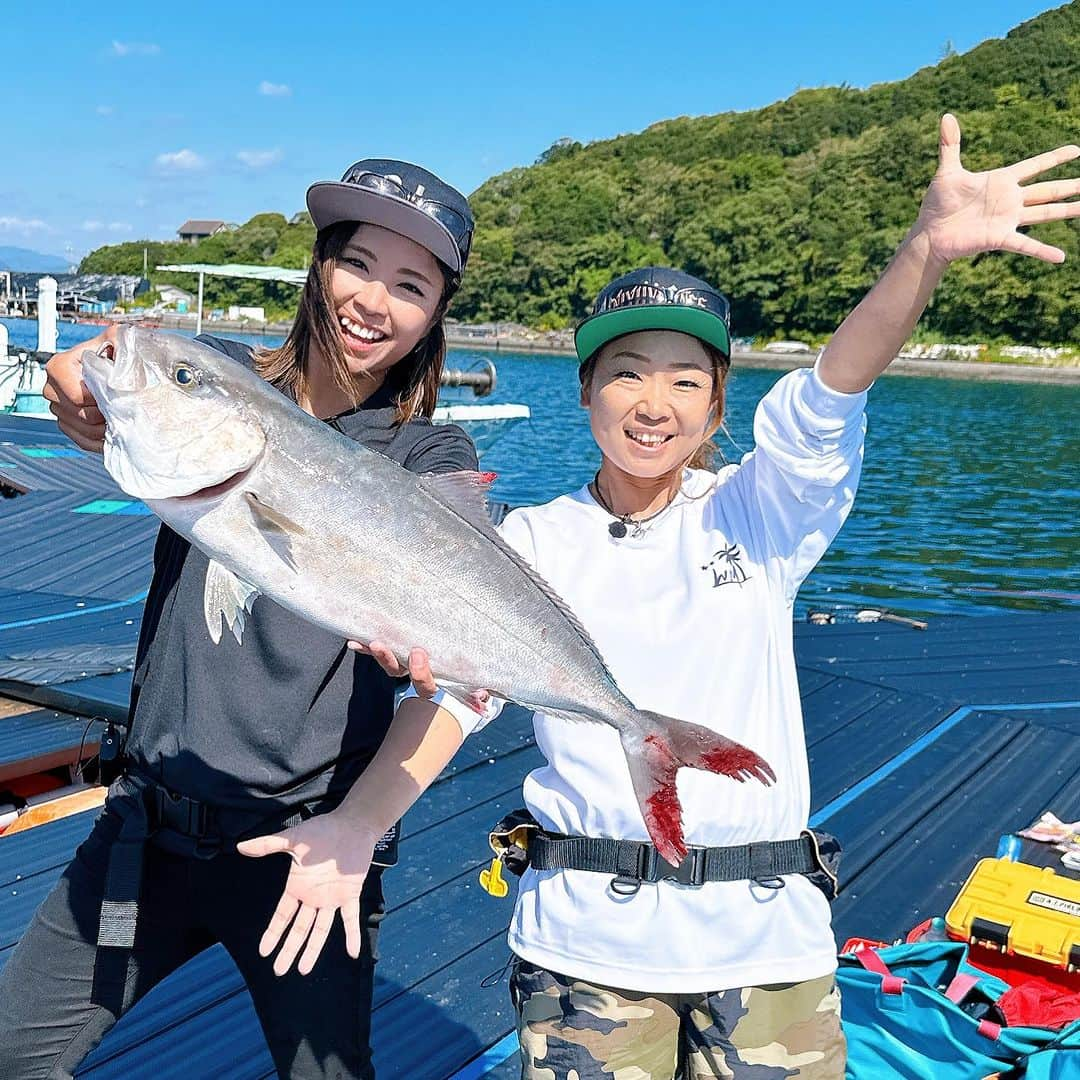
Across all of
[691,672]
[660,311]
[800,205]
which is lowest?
[691,672]

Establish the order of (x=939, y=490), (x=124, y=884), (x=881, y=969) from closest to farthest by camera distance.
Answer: (x=124, y=884) → (x=881, y=969) → (x=939, y=490)

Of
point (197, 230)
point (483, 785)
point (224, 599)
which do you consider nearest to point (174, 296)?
point (197, 230)

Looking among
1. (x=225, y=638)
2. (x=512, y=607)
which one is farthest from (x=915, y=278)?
(x=225, y=638)

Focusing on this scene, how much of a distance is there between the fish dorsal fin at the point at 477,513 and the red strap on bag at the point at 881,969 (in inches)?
64.6

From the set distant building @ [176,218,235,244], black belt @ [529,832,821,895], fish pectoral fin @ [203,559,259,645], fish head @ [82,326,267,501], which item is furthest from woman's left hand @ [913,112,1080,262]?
distant building @ [176,218,235,244]

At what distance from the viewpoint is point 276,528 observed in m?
1.93

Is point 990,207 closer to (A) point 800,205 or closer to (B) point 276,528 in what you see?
(B) point 276,528

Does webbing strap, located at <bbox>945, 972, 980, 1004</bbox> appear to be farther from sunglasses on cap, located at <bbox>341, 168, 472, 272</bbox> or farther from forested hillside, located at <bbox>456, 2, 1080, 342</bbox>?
forested hillside, located at <bbox>456, 2, 1080, 342</bbox>

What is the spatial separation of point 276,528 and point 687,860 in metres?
1.01

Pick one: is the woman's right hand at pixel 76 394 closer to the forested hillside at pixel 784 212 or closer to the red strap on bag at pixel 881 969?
the red strap on bag at pixel 881 969

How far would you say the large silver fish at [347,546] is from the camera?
192cm

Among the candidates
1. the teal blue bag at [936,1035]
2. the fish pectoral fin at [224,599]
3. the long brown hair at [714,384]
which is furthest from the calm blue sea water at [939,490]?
the fish pectoral fin at [224,599]

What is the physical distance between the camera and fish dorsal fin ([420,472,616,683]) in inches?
81.2

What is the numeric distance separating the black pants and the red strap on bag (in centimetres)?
159
